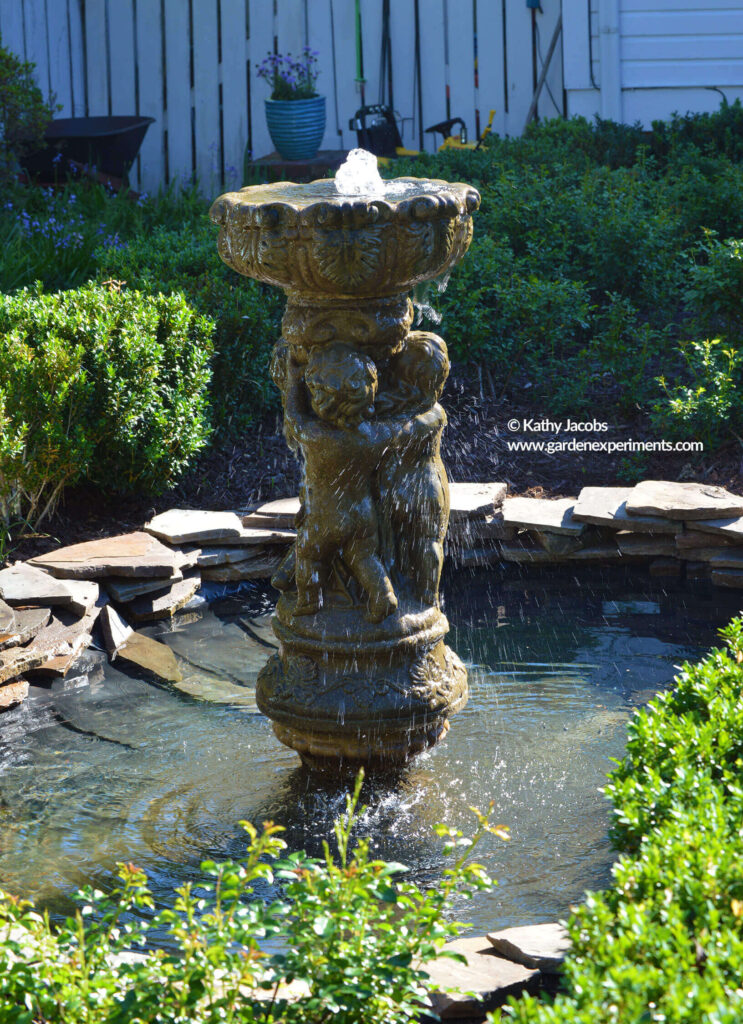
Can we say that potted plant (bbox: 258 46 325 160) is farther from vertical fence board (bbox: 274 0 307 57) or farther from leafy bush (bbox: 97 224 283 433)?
leafy bush (bbox: 97 224 283 433)

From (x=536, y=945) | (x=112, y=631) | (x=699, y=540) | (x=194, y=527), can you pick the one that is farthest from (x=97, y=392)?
(x=536, y=945)

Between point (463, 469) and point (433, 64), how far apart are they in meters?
7.48

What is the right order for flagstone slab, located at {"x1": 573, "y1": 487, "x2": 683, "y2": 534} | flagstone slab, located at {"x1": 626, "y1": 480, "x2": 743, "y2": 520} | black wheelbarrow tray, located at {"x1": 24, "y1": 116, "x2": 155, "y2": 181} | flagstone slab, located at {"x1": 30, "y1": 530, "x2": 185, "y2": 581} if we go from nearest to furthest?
flagstone slab, located at {"x1": 30, "y1": 530, "x2": 185, "y2": 581} → flagstone slab, located at {"x1": 626, "y1": 480, "x2": 743, "y2": 520} → flagstone slab, located at {"x1": 573, "y1": 487, "x2": 683, "y2": 534} → black wheelbarrow tray, located at {"x1": 24, "y1": 116, "x2": 155, "y2": 181}

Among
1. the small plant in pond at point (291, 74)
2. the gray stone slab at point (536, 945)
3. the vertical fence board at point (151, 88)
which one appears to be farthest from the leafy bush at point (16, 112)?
the gray stone slab at point (536, 945)

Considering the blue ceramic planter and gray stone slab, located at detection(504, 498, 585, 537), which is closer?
gray stone slab, located at detection(504, 498, 585, 537)

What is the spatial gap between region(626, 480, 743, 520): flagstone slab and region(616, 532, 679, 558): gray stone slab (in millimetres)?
173

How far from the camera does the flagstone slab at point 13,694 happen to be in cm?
482

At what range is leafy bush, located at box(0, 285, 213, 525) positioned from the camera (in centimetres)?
588

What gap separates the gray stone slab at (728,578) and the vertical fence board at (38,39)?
934 cm

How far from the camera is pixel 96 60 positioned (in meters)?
13.7

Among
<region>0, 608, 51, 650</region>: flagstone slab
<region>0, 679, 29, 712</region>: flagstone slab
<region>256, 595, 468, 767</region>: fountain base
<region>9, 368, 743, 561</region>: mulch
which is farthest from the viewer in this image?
<region>9, 368, 743, 561</region>: mulch

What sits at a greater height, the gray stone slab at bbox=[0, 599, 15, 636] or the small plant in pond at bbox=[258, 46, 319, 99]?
the small plant in pond at bbox=[258, 46, 319, 99]

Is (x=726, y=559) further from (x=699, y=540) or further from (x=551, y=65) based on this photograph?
(x=551, y=65)

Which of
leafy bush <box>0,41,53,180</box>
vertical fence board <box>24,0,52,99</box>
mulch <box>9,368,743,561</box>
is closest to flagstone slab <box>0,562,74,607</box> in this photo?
mulch <box>9,368,743,561</box>
